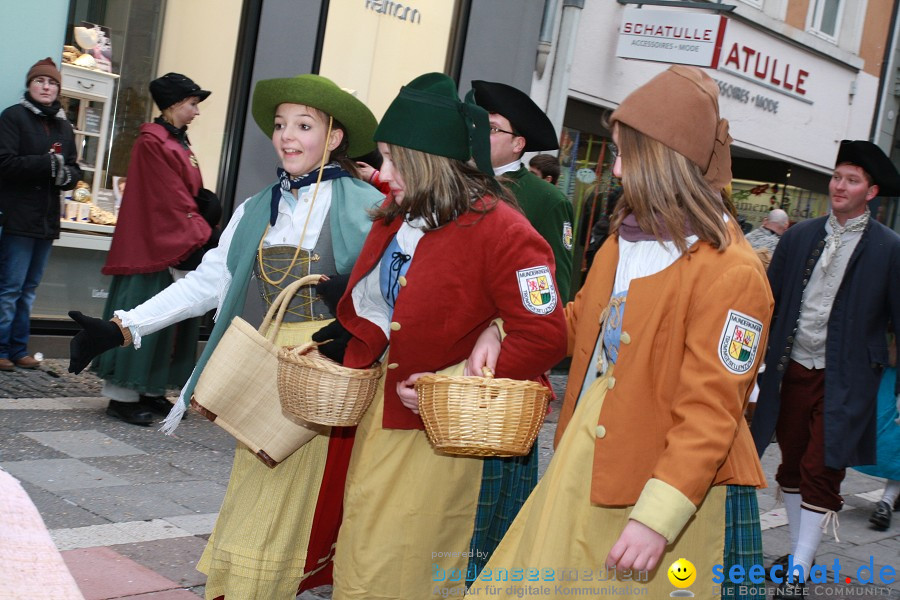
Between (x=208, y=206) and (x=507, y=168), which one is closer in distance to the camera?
(x=507, y=168)

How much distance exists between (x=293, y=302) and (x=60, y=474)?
97.8 inches

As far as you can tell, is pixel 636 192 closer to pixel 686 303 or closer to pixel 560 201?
pixel 686 303

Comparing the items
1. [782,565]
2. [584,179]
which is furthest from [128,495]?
[584,179]

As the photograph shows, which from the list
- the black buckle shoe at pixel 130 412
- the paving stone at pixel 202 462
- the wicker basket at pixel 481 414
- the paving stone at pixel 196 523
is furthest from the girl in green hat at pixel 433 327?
the black buckle shoe at pixel 130 412

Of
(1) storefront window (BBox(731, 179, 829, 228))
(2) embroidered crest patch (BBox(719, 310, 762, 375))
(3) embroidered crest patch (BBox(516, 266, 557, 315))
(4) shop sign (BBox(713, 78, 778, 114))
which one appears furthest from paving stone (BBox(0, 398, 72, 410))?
(1) storefront window (BBox(731, 179, 829, 228))

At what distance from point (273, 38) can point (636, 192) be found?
280 inches

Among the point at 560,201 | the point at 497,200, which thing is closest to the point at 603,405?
the point at 497,200

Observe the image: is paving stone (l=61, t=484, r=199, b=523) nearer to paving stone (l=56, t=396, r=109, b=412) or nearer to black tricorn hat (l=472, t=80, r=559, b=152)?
paving stone (l=56, t=396, r=109, b=412)

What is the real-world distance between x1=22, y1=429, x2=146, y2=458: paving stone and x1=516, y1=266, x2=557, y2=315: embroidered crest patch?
382cm

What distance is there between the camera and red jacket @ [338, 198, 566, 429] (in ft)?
10.4

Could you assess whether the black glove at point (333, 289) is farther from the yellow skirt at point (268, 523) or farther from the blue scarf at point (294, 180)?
the blue scarf at point (294, 180)

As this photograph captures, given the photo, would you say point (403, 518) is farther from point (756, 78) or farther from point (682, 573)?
point (756, 78)

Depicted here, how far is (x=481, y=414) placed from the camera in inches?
114

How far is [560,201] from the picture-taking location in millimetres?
5145
